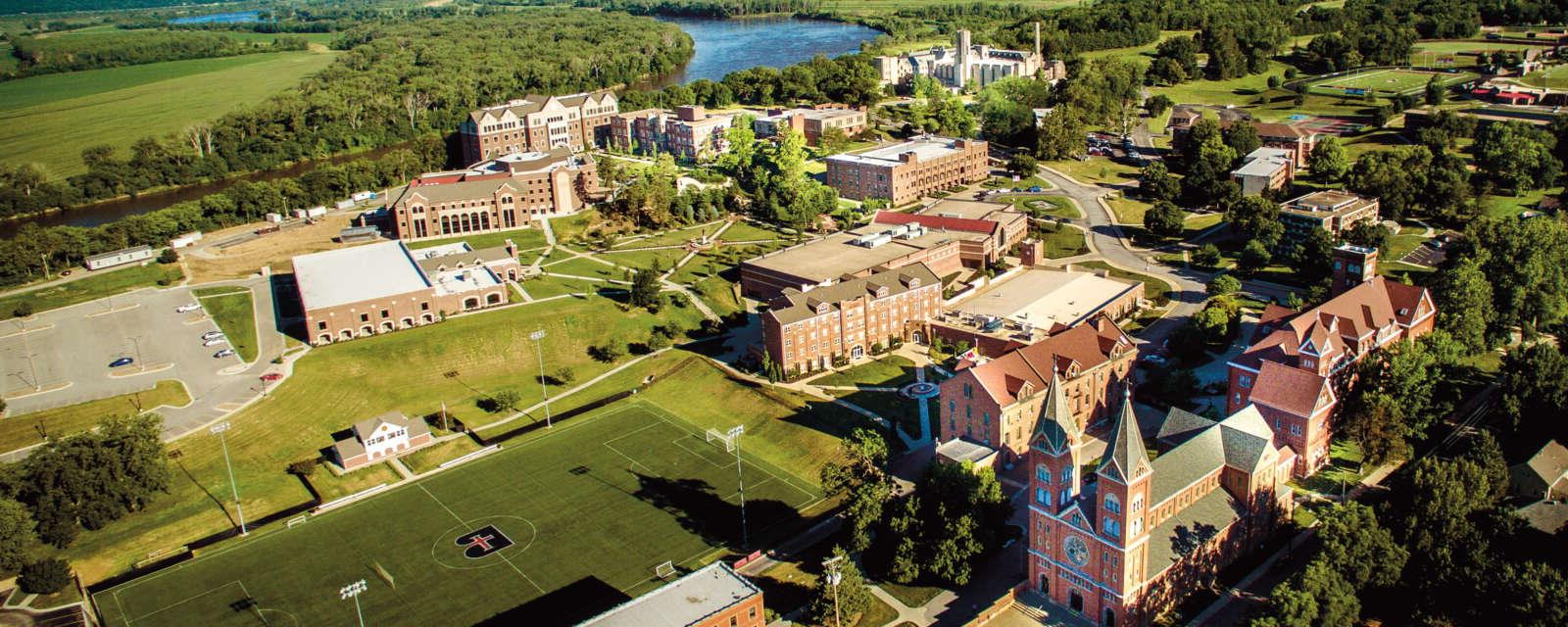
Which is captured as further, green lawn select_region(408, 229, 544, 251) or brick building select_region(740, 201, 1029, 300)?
green lawn select_region(408, 229, 544, 251)

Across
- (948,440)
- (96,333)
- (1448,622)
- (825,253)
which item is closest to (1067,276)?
(825,253)

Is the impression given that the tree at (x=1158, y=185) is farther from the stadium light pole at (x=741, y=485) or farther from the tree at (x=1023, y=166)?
the stadium light pole at (x=741, y=485)

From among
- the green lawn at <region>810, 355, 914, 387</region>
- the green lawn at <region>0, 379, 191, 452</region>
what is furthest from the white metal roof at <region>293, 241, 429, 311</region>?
the green lawn at <region>810, 355, 914, 387</region>

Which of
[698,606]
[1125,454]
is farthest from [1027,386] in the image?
[698,606]

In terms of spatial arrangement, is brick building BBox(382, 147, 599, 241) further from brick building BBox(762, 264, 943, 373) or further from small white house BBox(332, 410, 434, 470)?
brick building BBox(762, 264, 943, 373)

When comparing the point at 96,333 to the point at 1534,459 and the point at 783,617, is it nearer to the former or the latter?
the point at 783,617

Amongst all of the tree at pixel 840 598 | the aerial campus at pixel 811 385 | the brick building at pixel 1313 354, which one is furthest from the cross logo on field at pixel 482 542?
A: the brick building at pixel 1313 354

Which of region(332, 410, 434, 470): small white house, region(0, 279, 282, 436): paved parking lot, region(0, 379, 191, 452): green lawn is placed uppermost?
region(0, 279, 282, 436): paved parking lot
